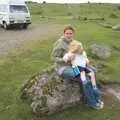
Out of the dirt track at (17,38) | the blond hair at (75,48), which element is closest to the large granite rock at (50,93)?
the blond hair at (75,48)

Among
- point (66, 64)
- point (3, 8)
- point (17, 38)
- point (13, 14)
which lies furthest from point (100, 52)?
point (3, 8)

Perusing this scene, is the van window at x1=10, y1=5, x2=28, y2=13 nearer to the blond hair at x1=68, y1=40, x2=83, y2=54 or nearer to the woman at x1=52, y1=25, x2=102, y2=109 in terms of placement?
the woman at x1=52, y1=25, x2=102, y2=109

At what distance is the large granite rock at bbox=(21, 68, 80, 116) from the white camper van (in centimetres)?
2313

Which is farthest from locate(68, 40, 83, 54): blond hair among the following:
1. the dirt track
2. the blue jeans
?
the dirt track

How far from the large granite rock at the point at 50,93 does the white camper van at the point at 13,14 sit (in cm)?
2313

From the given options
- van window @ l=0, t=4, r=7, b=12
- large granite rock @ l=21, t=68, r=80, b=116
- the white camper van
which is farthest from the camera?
van window @ l=0, t=4, r=7, b=12

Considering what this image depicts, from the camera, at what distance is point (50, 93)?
9.22 meters

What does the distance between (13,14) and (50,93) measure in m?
24.1

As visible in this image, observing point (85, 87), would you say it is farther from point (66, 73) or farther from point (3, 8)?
point (3, 8)

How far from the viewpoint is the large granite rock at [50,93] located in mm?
9102

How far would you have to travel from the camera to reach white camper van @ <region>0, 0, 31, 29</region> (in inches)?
1275

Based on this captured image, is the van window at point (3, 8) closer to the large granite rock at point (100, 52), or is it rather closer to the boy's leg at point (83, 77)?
the large granite rock at point (100, 52)

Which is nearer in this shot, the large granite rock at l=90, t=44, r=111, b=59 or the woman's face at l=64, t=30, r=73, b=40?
the woman's face at l=64, t=30, r=73, b=40

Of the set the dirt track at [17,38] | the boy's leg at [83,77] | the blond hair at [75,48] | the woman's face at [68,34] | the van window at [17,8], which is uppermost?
the woman's face at [68,34]
